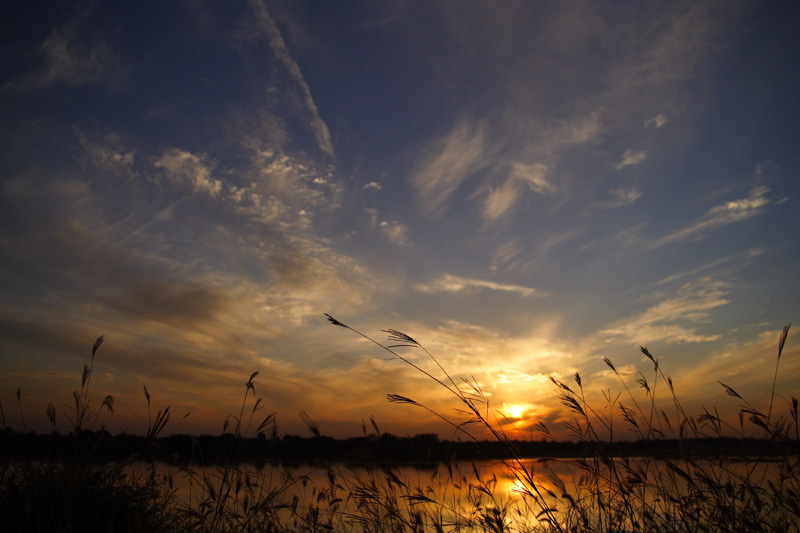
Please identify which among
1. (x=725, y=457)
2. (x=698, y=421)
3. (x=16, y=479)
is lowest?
(x=16, y=479)

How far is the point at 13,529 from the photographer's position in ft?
17.0

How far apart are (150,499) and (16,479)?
5.20 ft

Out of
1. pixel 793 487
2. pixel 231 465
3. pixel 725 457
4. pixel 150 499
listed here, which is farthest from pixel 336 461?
pixel 793 487

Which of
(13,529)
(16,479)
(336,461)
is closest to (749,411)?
(336,461)

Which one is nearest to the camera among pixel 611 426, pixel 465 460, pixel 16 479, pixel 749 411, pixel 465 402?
pixel 465 402

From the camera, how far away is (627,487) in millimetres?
4441

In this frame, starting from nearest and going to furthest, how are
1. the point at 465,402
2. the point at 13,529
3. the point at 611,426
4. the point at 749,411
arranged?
the point at 465,402 < the point at 749,411 < the point at 611,426 < the point at 13,529

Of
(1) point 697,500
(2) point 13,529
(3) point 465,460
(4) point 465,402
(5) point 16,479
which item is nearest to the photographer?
(4) point 465,402

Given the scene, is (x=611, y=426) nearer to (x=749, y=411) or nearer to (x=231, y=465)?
(x=749, y=411)

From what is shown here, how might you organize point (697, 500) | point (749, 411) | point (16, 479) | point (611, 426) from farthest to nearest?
point (16, 479), point (611, 426), point (697, 500), point (749, 411)

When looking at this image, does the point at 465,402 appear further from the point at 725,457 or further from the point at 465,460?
the point at 465,460

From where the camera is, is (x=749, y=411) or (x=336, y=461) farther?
(x=336, y=461)

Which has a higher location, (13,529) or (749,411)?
(749,411)

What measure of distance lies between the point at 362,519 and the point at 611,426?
296 centimetres
